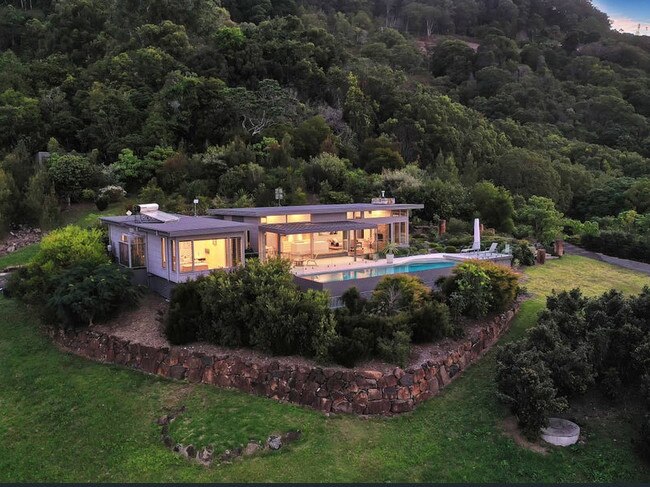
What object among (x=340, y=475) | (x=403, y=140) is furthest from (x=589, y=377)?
(x=403, y=140)

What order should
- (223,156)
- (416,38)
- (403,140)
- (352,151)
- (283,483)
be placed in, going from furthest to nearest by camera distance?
1. (416,38)
2. (403,140)
3. (352,151)
4. (223,156)
5. (283,483)

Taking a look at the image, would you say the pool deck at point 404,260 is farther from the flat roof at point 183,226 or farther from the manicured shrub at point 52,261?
the manicured shrub at point 52,261

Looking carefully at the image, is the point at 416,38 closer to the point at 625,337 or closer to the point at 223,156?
the point at 223,156

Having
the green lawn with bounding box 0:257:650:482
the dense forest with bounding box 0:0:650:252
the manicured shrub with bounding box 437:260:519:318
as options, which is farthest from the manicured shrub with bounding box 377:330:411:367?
the dense forest with bounding box 0:0:650:252

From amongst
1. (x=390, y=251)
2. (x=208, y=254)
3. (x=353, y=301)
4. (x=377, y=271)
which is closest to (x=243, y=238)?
(x=208, y=254)

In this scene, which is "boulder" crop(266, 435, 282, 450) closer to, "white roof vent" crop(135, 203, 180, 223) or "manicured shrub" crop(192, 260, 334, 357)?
"manicured shrub" crop(192, 260, 334, 357)

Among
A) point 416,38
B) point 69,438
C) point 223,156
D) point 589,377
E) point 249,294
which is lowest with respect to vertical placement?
point 69,438
